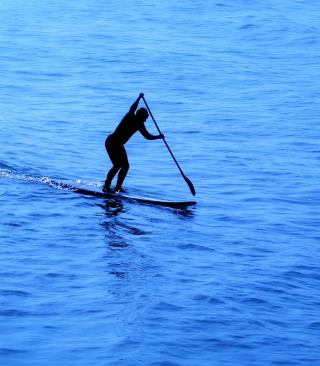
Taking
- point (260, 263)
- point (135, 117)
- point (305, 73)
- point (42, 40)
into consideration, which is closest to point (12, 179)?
point (135, 117)

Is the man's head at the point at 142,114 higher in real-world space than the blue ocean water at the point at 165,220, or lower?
higher

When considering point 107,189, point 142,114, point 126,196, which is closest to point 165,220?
point 126,196

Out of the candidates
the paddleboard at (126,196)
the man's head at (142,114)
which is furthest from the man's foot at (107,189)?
the man's head at (142,114)

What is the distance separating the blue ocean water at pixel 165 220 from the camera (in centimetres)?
843

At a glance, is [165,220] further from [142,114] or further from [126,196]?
[142,114]

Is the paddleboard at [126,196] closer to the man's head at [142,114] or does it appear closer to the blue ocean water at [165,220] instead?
the blue ocean water at [165,220]

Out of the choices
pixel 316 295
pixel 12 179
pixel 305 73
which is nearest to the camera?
pixel 316 295

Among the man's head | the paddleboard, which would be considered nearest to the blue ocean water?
the paddleboard

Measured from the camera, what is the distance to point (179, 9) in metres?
43.2

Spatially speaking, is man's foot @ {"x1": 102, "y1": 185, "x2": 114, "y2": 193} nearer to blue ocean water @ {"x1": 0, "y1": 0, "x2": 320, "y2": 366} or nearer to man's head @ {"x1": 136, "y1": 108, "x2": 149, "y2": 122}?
blue ocean water @ {"x1": 0, "y1": 0, "x2": 320, "y2": 366}

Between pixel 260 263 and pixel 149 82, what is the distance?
18506mm

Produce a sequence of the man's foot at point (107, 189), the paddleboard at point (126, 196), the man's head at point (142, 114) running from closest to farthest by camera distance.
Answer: the man's head at point (142, 114)
the paddleboard at point (126, 196)
the man's foot at point (107, 189)

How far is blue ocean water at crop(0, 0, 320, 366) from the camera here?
843cm

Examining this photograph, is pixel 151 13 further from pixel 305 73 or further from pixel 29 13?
pixel 305 73
